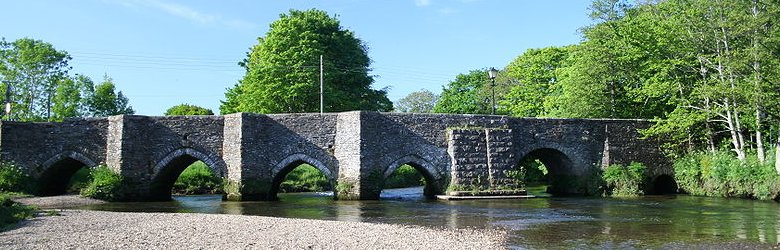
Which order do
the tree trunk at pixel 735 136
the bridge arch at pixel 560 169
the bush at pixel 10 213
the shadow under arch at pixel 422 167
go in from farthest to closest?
the bridge arch at pixel 560 169, the tree trunk at pixel 735 136, the shadow under arch at pixel 422 167, the bush at pixel 10 213

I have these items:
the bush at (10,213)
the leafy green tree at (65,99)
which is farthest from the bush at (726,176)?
the leafy green tree at (65,99)

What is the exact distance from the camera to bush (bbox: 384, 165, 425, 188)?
39.9 m

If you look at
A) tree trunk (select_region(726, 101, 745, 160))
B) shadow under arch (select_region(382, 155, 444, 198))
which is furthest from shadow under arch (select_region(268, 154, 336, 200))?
tree trunk (select_region(726, 101, 745, 160))

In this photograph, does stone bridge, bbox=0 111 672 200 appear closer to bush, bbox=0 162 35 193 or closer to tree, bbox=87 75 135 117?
bush, bbox=0 162 35 193

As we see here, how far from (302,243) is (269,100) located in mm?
28836

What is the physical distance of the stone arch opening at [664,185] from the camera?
30.7m

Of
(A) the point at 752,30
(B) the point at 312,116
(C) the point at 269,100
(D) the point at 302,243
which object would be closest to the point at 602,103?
(A) the point at 752,30

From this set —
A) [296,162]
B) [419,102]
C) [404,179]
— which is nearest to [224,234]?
[296,162]

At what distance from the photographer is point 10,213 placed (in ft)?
52.2

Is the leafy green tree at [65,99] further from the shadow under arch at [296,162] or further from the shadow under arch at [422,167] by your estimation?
the shadow under arch at [422,167]

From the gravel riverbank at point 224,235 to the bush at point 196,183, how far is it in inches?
593

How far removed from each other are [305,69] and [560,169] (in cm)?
1721

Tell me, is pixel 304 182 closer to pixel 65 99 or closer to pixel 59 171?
pixel 59 171

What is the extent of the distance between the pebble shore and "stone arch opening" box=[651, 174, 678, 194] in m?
18.9
